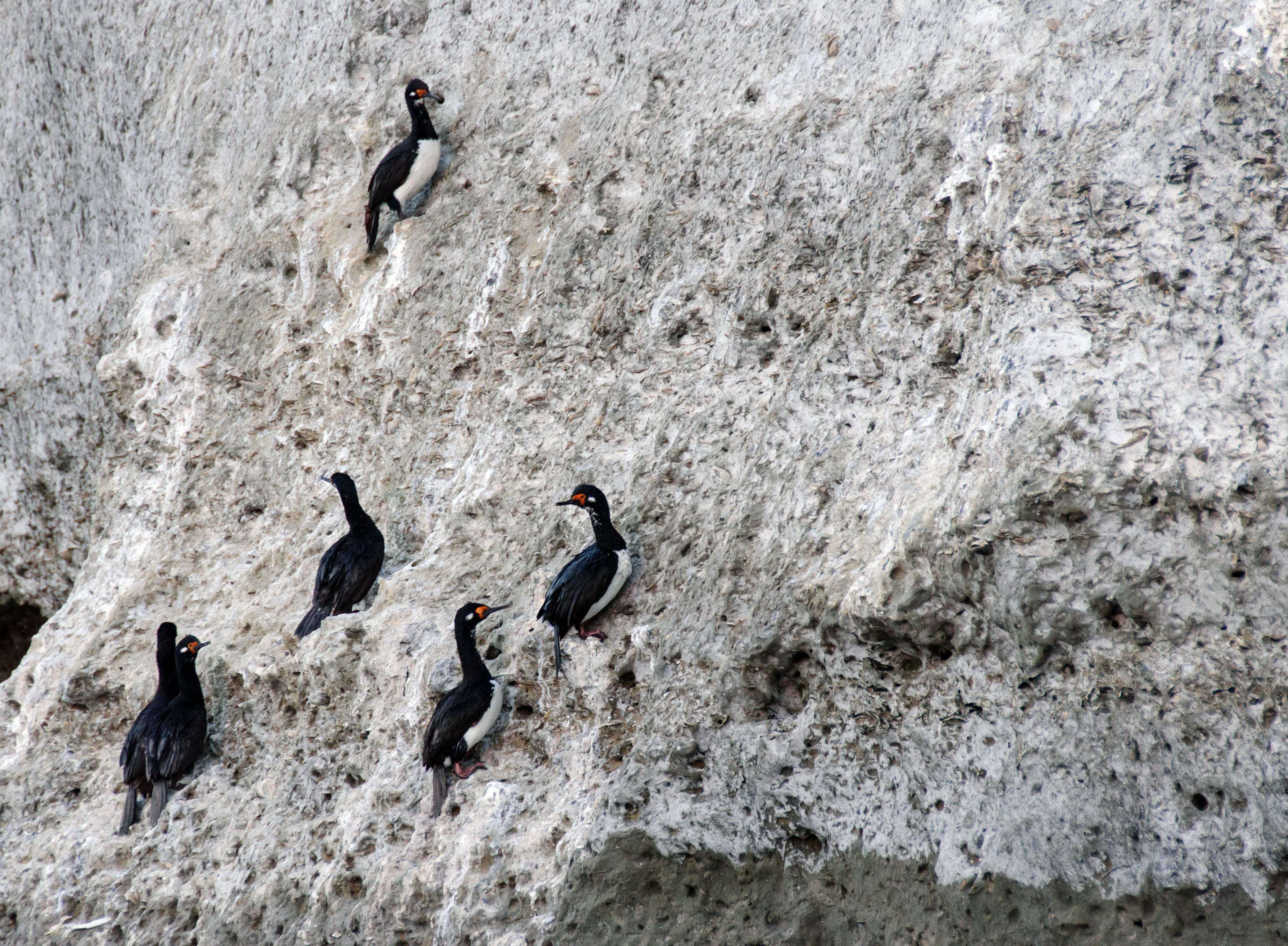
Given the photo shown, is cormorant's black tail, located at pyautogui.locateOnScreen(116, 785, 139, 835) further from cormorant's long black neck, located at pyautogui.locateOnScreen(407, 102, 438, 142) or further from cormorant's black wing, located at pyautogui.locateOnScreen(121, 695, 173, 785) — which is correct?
cormorant's long black neck, located at pyautogui.locateOnScreen(407, 102, 438, 142)

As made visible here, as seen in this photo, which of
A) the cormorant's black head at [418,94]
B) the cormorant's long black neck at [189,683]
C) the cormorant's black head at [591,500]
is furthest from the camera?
the cormorant's black head at [418,94]

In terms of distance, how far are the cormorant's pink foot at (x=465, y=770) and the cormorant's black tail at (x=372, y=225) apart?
4804 millimetres

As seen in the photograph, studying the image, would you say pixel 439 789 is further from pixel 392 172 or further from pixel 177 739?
pixel 392 172

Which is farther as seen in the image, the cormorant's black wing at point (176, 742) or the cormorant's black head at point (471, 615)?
the cormorant's black wing at point (176, 742)

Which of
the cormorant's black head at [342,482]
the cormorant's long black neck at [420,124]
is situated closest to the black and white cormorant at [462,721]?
the cormorant's black head at [342,482]

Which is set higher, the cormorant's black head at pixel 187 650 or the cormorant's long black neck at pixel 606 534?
the cormorant's long black neck at pixel 606 534

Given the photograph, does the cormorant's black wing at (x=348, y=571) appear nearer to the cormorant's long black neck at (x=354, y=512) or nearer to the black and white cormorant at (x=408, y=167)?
the cormorant's long black neck at (x=354, y=512)

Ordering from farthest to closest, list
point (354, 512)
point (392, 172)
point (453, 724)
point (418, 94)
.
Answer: point (418, 94), point (392, 172), point (354, 512), point (453, 724)

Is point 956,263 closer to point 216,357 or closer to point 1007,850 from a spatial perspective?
point 1007,850

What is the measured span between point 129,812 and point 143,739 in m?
0.49

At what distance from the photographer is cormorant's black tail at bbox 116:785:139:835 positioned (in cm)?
690

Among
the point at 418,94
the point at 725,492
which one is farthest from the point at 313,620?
the point at 418,94

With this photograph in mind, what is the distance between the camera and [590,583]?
5.62 metres

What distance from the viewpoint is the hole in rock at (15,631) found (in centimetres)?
1223
